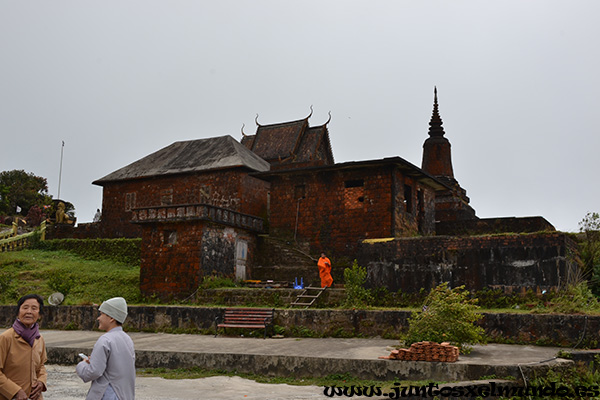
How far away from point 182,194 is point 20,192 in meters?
27.0

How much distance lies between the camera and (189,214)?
19.8 m

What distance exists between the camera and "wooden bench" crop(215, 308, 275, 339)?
14.0 m

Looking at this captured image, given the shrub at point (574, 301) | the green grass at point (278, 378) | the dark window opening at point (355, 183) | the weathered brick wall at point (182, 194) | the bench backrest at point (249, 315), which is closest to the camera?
the green grass at point (278, 378)

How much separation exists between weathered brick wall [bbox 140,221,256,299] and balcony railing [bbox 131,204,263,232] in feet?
0.84

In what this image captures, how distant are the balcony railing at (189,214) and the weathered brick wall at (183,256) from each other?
0.25 m

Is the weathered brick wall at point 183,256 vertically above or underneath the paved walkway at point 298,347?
above

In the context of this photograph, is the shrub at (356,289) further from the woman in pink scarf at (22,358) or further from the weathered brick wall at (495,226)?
the woman in pink scarf at (22,358)

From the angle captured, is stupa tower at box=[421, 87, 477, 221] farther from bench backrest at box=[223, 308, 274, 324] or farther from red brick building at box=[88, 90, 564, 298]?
bench backrest at box=[223, 308, 274, 324]

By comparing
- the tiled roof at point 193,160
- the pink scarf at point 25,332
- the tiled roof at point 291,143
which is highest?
the tiled roof at point 291,143

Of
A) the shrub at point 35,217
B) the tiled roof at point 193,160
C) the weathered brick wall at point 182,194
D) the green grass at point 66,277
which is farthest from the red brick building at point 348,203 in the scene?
the shrub at point 35,217

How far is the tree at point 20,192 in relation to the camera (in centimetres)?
4588

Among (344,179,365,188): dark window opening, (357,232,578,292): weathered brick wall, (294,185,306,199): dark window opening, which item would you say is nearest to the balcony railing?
(294,185,306,199): dark window opening

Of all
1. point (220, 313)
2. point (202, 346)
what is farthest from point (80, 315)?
point (202, 346)

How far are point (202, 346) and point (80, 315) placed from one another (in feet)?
20.3
